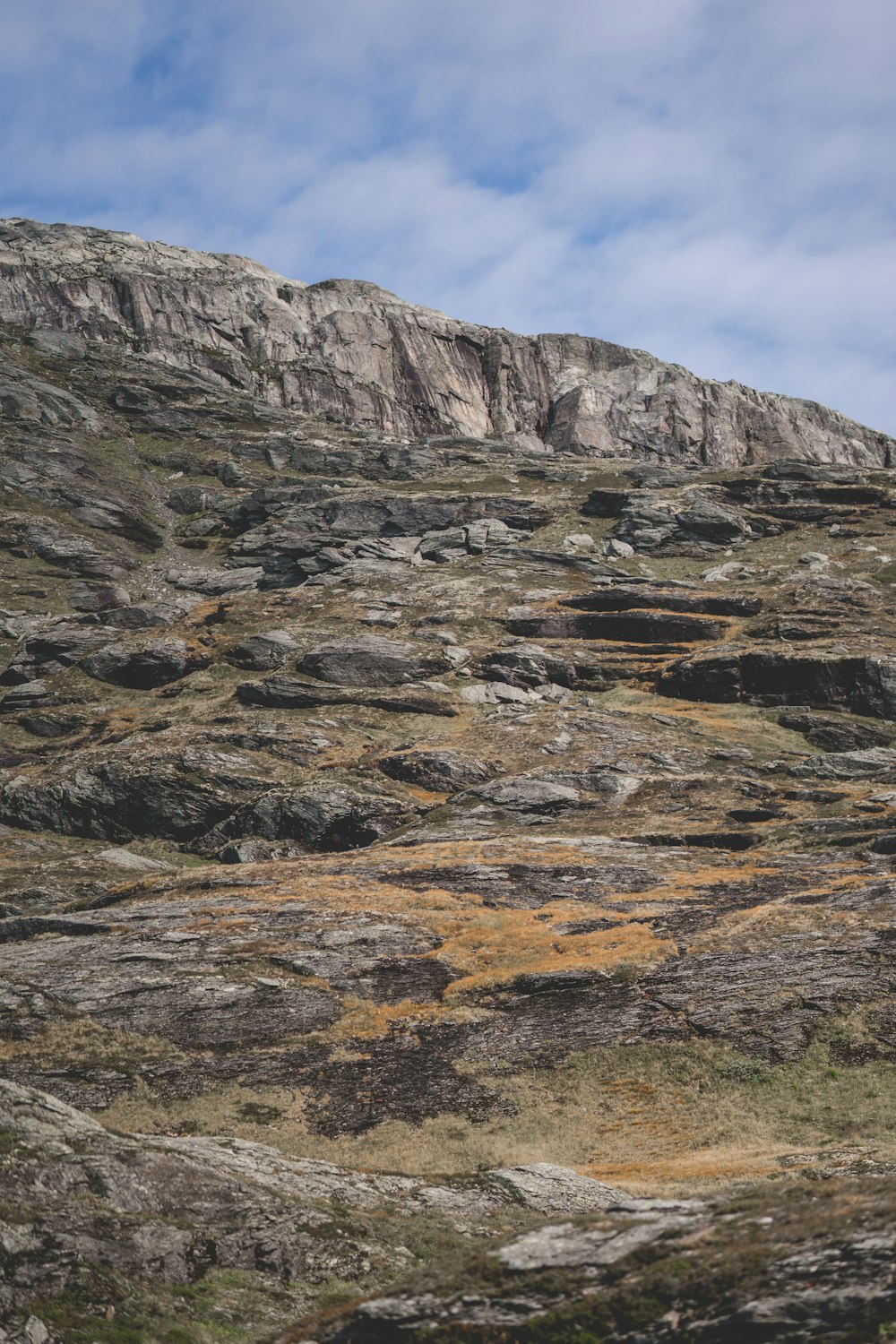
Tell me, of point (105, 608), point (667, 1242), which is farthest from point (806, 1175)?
point (105, 608)

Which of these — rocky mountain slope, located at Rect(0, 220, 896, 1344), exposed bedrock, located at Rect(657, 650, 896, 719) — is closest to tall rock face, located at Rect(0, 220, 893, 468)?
rocky mountain slope, located at Rect(0, 220, 896, 1344)

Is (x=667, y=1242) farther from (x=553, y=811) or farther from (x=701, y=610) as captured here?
(x=701, y=610)

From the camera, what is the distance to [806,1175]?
692 inches

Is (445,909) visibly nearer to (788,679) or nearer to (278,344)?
(788,679)

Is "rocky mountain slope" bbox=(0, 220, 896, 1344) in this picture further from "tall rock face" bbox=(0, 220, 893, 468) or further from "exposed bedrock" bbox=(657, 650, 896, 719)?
"tall rock face" bbox=(0, 220, 893, 468)

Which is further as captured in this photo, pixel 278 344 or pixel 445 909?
pixel 278 344

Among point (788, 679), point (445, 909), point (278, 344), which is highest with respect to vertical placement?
point (278, 344)

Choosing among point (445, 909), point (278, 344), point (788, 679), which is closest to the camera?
point (445, 909)

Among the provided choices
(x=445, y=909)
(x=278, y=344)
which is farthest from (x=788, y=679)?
(x=278, y=344)

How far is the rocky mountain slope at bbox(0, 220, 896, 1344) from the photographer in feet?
44.2

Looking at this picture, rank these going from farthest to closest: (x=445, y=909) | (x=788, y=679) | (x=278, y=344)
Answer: (x=278, y=344)
(x=788, y=679)
(x=445, y=909)

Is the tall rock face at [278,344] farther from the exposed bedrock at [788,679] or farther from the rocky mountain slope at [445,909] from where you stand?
the exposed bedrock at [788,679]

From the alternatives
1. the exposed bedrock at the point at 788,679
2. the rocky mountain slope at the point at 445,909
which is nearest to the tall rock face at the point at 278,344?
the rocky mountain slope at the point at 445,909

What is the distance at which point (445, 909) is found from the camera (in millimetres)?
37688
